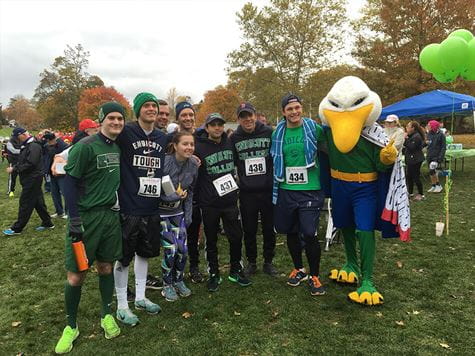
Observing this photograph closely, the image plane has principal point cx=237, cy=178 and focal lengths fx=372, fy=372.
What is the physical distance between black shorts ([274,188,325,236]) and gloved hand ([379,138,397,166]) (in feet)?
2.35

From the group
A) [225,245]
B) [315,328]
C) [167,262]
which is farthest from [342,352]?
[225,245]

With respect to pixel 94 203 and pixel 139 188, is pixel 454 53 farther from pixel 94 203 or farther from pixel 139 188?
pixel 94 203

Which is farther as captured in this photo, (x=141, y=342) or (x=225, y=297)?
(x=225, y=297)

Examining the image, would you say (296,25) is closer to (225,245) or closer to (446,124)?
(446,124)

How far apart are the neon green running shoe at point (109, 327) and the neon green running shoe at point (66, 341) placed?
23 cm

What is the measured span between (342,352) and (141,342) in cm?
164

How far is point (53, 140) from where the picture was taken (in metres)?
8.35

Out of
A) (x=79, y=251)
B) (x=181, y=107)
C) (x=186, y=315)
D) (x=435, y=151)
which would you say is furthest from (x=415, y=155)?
(x=79, y=251)

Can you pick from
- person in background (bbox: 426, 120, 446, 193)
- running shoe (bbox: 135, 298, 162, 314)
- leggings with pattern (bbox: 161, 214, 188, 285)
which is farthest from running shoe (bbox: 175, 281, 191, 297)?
person in background (bbox: 426, 120, 446, 193)

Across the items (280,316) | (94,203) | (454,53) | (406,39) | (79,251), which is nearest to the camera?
(79,251)

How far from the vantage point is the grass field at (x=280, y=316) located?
3.02m

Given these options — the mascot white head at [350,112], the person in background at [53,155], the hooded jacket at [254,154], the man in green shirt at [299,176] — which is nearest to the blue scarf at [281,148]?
the man in green shirt at [299,176]

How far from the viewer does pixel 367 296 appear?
361 centimetres

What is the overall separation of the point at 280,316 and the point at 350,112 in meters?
2.05
